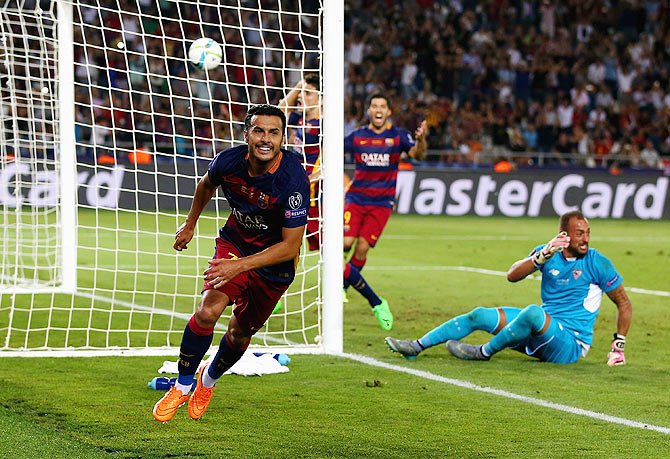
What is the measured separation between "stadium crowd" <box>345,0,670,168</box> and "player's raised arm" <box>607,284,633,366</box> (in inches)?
694

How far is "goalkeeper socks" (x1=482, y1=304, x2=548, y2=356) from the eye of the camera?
711 cm

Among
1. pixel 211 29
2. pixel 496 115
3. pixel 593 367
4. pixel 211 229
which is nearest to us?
pixel 593 367

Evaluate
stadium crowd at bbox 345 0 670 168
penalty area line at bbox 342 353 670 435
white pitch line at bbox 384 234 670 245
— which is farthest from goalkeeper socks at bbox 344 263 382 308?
stadium crowd at bbox 345 0 670 168

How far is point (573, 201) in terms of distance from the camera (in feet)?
77.7

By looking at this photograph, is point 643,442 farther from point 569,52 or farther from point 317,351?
point 569,52

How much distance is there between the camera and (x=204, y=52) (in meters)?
9.55

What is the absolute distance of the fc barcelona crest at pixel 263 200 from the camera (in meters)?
5.39

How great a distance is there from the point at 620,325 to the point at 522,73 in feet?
72.9

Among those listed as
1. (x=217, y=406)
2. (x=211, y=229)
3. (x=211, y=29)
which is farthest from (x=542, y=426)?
(x=211, y=29)

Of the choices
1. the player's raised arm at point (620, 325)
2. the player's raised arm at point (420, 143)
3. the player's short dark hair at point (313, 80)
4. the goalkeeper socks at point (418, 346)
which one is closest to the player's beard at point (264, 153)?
the goalkeeper socks at point (418, 346)

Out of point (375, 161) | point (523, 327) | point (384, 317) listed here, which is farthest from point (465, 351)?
point (375, 161)

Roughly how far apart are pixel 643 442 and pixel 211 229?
11615 millimetres

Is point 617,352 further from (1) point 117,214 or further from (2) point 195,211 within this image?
(1) point 117,214

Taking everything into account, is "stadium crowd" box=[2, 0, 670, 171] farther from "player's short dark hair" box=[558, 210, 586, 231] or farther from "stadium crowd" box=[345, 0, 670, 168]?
"player's short dark hair" box=[558, 210, 586, 231]
